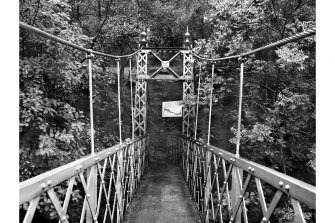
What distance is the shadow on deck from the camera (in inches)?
138

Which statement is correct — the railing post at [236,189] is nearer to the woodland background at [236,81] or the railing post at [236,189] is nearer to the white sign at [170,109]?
the woodland background at [236,81]

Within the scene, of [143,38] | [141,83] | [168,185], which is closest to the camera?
[168,185]

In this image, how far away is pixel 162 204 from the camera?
4.09 meters

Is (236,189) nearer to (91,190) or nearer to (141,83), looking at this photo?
(91,190)

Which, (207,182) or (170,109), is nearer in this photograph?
(207,182)

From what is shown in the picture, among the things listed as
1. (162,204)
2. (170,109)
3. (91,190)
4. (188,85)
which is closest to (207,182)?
(162,204)

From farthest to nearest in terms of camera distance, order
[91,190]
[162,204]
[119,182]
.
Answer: [162,204] → [119,182] → [91,190]

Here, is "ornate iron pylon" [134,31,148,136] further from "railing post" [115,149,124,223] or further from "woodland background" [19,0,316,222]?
"railing post" [115,149,124,223]

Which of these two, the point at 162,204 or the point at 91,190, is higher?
the point at 91,190

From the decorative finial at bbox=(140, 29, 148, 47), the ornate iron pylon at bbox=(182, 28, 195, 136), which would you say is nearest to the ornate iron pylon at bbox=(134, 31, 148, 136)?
the decorative finial at bbox=(140, 29, 148, 47)

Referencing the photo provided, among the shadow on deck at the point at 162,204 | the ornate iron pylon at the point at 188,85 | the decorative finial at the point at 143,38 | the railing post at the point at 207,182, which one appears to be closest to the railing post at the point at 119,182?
the shadow on deck at the point at 162,204

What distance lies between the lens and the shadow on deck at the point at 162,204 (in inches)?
138
